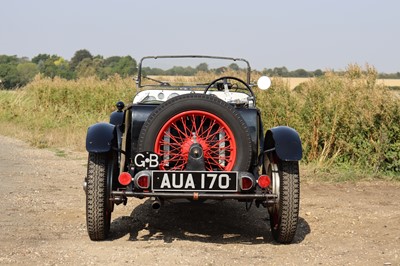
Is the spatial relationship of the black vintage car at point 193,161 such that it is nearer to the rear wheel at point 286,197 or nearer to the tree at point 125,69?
the rear wheel at point 286,197

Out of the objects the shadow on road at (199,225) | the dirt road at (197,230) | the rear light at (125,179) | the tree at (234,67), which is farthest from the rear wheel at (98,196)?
A: the tree at (234,67)

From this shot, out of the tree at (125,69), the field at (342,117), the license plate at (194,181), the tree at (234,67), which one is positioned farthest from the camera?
the tree at (125,69)

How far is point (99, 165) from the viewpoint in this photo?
5961 mm

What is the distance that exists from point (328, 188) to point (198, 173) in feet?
14.7

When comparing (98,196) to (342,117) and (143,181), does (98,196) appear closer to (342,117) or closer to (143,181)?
(143,181)

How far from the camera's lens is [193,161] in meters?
5.79

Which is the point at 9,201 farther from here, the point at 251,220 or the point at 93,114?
the point at 93,114

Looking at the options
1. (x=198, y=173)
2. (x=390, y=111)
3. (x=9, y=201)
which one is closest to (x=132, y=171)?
(x=198, y=173)

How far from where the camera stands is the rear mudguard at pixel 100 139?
19.5ft

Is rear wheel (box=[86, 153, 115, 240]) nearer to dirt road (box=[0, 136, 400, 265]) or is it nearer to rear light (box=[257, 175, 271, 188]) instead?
dirt road (box=[0, 136, 400, 265])

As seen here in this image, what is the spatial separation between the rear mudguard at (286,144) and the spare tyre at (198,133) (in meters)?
0.33

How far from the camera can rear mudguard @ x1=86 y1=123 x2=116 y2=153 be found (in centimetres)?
593

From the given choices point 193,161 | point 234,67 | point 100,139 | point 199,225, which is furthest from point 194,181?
Result: point 234,67

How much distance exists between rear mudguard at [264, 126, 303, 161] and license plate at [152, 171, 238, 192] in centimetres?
52
